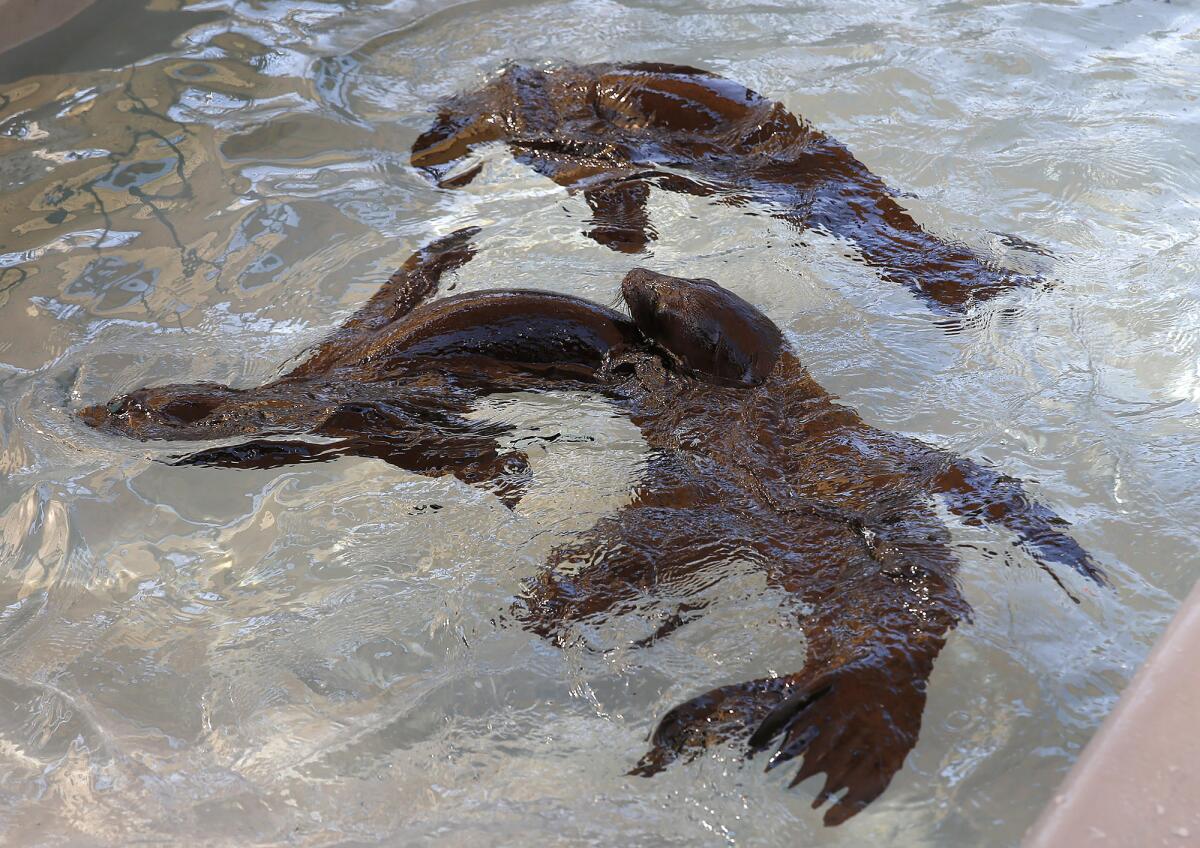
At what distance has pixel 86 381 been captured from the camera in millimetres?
2150

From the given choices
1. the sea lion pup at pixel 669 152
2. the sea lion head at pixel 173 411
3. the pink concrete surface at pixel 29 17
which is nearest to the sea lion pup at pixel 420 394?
the sea lion head at pixel 173 411

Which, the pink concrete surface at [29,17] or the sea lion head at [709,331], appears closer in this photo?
the sea lion head at [709,331]

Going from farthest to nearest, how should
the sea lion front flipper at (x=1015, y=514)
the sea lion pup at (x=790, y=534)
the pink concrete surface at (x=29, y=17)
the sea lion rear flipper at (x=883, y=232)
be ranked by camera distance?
the pink concrete surface at (x=29, y=17), the sea lion rear flipper at (x=883, y=232), the sea lion front flipper at (x=1015, y=514), the sea lion pup at (x=790, y=534)

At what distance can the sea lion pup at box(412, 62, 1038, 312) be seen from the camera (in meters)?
2.48

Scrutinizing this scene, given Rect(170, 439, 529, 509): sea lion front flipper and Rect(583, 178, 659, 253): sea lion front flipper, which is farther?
Rect(583, 178, 659, 253): sea lion front flipper

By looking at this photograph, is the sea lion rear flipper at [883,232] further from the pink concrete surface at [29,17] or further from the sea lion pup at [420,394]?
the pink concrete surface at [29,17]

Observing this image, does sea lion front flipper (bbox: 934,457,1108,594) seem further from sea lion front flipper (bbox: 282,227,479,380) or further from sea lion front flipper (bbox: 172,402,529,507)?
sea lion front flipper (bbox: 282,227,479,380)

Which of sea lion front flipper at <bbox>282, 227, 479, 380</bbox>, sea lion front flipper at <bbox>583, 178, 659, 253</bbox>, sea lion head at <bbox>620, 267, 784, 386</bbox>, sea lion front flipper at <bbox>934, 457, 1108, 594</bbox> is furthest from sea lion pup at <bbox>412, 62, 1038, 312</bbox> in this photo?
sea lion front flipper at <bbox>934, 457, 1108, 594</bbox>

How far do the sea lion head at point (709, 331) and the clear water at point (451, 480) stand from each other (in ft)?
0.56

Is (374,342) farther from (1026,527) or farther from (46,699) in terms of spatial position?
(1026,527)

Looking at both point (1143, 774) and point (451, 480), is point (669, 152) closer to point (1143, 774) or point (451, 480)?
point (451, 480)

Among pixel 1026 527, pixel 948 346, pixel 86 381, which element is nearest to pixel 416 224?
pixel 86 381

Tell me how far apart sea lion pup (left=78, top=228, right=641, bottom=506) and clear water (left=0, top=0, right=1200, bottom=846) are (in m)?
0.06

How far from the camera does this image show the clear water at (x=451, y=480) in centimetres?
138
